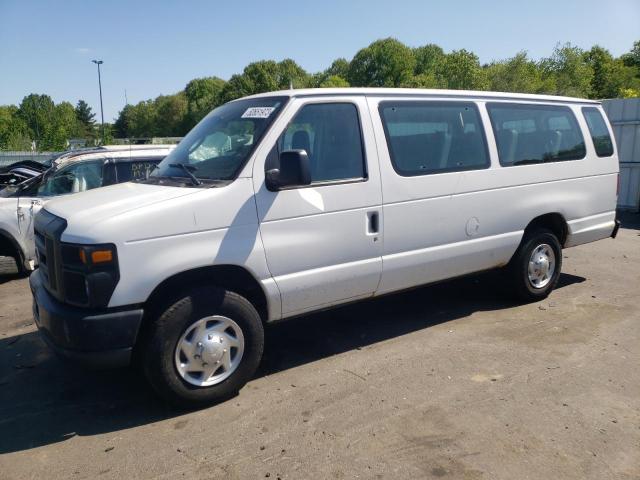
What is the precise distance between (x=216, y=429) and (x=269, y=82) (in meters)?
76.3

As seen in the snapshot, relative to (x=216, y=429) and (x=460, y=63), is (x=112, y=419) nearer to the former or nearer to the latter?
(x=216, y=429)

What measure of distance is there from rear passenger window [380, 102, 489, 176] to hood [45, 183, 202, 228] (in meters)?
1.81

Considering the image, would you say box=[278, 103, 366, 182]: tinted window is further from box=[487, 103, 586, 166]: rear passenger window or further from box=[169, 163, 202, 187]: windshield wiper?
box=[487, 103, 586, 166]: rear passenger window

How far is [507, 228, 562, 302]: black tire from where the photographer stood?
18.3 ft

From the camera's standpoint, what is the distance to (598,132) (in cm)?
614

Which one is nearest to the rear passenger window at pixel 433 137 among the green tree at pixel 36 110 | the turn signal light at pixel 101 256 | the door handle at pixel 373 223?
the door handle at pixel 373 223

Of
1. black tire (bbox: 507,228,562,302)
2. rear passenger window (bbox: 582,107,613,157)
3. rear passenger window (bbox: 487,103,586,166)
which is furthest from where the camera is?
rear passenger window (bbox: 582,107,613,157)

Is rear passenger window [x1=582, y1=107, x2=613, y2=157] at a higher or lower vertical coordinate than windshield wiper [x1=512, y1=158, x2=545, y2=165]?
higher

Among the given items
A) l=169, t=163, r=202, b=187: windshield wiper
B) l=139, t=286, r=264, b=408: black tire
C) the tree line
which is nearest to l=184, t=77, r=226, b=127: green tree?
the tree line

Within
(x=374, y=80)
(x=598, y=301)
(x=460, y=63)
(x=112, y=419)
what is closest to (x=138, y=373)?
(x=112, y=419)

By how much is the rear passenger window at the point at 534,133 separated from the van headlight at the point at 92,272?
378cm

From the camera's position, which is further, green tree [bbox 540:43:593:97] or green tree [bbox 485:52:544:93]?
green tree [bbox 540:43:593:97]

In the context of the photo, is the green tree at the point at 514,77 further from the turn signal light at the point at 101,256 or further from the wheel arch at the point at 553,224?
the turn signal light at the point at 101,256

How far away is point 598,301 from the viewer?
5883 millimetres
